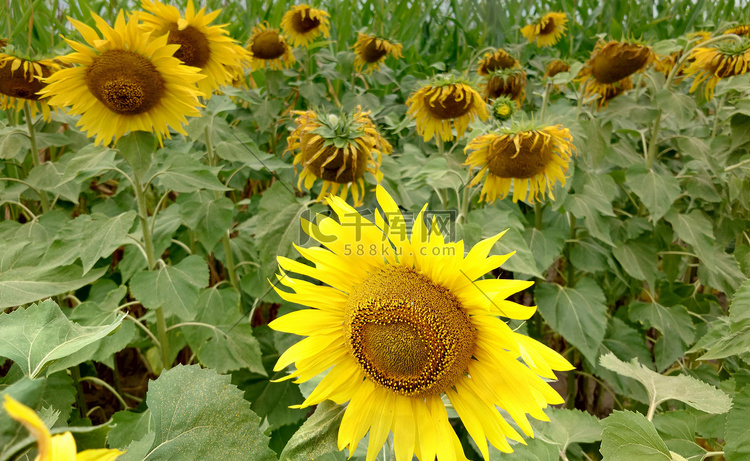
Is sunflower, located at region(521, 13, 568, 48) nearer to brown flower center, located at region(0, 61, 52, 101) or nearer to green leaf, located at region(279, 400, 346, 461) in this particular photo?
brown flower center, located at region(0, 61, 52, 101)

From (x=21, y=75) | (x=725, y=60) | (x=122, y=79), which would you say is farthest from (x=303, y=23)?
(x=725, y=60)

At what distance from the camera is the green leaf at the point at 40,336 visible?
1.45ft

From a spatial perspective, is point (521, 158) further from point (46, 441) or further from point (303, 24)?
point (303, 24)

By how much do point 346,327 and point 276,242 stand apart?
1.95 feet

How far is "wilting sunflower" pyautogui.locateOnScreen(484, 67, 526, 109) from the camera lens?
71.6 inches

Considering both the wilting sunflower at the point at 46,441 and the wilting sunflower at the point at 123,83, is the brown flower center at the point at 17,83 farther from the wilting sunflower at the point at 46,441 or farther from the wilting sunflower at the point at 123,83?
the wilting sunflower at the point at 46,441

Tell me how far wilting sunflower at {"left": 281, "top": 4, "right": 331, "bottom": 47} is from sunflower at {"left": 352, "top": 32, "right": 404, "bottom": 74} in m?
0.22

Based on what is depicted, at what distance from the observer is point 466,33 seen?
11.4 ft

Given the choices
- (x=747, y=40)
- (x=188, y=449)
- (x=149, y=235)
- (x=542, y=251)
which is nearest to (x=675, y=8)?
(x=747, y=40)

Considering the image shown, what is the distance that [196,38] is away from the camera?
51.3 inches

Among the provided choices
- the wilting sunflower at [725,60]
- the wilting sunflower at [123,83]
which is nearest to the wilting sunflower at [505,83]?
the wilting sunflower at [725,60]

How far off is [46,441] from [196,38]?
1.31 m

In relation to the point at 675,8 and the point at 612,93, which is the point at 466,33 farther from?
the point at 612,93

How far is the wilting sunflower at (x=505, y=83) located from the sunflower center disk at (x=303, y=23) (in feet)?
3.14
